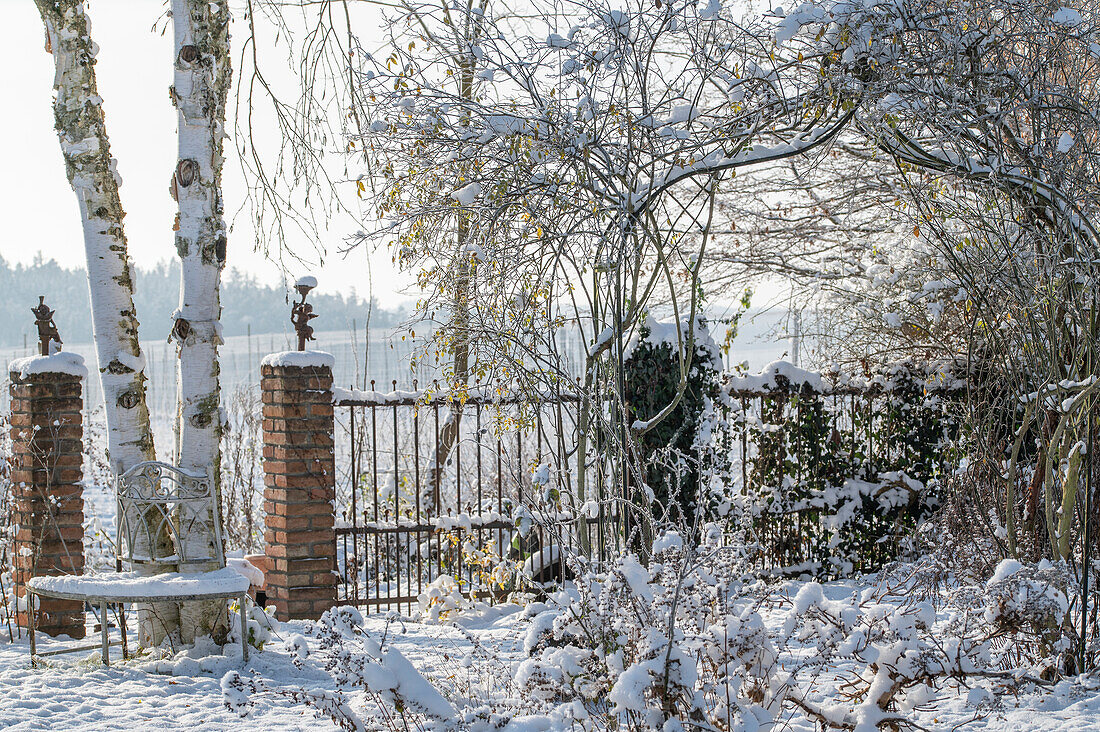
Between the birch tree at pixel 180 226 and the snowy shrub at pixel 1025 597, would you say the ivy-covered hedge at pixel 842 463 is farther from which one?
the birch tree at pixel 180 226

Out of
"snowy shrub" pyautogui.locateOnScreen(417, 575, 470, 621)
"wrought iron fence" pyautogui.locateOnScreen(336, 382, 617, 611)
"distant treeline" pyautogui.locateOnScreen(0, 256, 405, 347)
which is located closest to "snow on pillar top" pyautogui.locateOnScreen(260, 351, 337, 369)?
"wrought iron fence" pyautogui.locateOnScreen(336, 382, 617, 611)

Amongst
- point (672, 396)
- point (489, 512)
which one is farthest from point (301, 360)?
point (672, 396)

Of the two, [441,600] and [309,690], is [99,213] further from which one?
[441,600]

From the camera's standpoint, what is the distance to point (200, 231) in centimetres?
446

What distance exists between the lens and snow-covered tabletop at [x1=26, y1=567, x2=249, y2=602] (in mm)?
4027

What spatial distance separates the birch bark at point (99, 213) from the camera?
4.46 metres

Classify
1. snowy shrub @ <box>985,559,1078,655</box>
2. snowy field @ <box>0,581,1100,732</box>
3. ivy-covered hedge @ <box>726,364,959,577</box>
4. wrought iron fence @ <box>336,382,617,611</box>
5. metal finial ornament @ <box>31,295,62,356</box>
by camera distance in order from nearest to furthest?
snowy field @ <box>0,581,1100,732</box>
snowy shrub @ <box>985,559,1078,655</box>
wrought iron fence @ <box>336,382,617,611</box>
metal finial ornament @ <box>31,295,62,356</box>
ivy-covered hedge @ <box>726,364,959,577</box>

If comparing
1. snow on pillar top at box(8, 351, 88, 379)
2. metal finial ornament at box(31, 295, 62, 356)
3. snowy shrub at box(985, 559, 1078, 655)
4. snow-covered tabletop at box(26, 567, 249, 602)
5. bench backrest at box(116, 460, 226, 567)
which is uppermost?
metal finial ornament at box(31, 295, 62, 356)

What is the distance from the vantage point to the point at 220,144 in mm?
4539

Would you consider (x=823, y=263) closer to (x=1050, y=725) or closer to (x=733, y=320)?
(x=733, y=320)

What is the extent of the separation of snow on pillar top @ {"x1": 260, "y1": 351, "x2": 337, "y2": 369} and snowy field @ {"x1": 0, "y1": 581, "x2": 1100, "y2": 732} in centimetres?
162

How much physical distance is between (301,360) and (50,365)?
1.47 metres

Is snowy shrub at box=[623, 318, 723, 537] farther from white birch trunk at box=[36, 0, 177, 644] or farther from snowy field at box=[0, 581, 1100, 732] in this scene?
white birch trunk at box=[36, 0, 177, 644]

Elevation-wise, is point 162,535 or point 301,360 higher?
point 301,360
